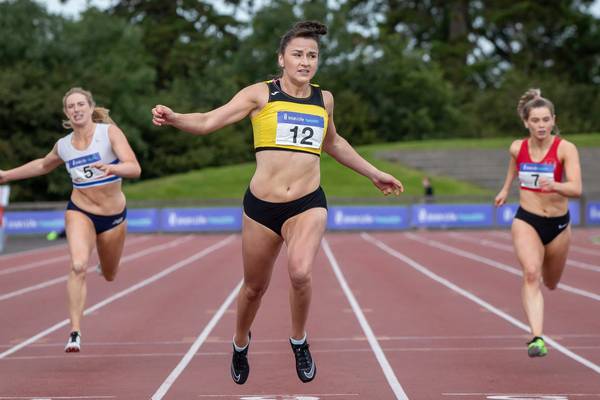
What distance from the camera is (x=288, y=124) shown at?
20.4ft

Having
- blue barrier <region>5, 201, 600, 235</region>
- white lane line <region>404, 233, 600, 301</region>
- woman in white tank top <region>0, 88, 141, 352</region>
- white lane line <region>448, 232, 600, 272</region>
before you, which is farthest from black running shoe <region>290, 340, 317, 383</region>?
blue barrier <region>5, 201, 600, 235</region>

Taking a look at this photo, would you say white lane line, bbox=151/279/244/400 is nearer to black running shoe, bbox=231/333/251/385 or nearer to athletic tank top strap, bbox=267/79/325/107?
black running shoe, bbox=231/333/251/385

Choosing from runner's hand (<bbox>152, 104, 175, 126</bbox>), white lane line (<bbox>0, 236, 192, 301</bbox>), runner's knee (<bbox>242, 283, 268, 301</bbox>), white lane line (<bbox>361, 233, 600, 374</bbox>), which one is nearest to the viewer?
runner's hand (<bbox>152, 104, 175, 126</bbox>)

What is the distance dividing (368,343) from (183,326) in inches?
92.1

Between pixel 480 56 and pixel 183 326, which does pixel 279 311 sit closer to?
pixel 183 326

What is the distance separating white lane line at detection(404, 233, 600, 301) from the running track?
0.09 meters

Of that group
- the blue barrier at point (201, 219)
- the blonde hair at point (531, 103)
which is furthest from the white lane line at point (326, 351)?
the blue barrier at point (201, 219)

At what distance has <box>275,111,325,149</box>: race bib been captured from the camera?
6.21 meters

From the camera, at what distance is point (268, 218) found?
6.33 m

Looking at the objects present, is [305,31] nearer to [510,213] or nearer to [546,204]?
[546,204]

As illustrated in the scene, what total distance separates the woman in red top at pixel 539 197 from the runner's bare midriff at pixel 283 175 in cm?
276

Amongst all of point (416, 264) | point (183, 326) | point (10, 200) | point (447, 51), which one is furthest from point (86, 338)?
point (447, 51)

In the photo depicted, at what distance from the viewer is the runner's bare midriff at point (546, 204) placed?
8.52m

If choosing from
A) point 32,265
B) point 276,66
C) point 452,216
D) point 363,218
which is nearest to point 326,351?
point 32,265
